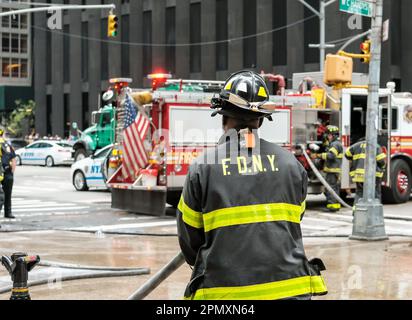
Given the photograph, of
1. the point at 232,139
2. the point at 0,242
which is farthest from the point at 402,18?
the point at 232,139

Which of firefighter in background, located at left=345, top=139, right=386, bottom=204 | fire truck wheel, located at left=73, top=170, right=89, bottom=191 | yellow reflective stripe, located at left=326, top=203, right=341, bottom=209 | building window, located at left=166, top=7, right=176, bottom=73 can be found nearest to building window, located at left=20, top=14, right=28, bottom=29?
building window, located at left=166, top=7, right=176, bottom=73

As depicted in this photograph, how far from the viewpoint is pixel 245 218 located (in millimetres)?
3162

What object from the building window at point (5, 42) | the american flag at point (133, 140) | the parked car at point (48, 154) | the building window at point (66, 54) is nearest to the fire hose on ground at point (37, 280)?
the american flag at point (133, 140)

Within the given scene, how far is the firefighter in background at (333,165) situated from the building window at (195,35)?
30.2 m

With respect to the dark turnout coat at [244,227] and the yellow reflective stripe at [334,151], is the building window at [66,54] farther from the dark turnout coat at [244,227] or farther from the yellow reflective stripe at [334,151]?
the dark turnout coat at [244,227]

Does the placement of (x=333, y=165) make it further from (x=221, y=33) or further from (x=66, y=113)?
(x=66, y=113)

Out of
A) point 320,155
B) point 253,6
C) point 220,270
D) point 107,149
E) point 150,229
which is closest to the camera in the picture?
point 220,270

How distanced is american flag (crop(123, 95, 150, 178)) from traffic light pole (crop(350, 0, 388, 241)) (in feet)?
17.9

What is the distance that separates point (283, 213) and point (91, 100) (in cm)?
5177

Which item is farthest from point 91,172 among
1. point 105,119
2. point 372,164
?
point 372,164

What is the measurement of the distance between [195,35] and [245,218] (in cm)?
4431

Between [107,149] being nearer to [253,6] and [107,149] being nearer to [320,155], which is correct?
[320,155]

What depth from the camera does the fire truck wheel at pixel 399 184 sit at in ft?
60.1

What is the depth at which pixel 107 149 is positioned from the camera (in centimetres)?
2133
